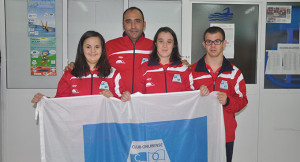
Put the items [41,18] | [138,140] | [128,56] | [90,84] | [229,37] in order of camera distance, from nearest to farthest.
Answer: [138,140]
[90,84]
[128,56]
[41,18]
[229,37]

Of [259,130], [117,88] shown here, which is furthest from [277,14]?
[117,88]

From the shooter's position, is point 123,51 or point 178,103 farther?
point 123,51

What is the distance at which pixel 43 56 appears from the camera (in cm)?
358

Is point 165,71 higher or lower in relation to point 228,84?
higher

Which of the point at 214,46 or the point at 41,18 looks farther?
the point at 41,18

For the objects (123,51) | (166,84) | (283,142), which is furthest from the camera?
(283,142)

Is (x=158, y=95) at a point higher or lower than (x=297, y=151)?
higher

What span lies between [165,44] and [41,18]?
2158 millimetres

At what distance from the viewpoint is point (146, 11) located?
12.1ft

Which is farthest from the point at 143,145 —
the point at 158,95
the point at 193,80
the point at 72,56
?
the point at 72,56

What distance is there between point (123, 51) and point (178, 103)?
0.95 metres

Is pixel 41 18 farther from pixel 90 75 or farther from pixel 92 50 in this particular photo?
pixel 90 75

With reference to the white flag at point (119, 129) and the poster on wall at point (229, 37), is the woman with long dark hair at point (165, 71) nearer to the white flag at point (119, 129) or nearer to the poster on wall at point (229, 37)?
the white flag at point (119, 129)

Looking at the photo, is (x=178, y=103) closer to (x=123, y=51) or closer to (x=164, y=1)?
(x=123, y=51)
